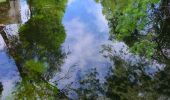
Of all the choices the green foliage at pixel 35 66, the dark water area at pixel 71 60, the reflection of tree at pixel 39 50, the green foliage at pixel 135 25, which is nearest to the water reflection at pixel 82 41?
the dark water area at pixel 71 60

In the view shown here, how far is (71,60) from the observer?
1639 cm

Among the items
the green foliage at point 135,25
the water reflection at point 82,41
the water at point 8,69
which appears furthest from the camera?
the water reflection at point 82,41

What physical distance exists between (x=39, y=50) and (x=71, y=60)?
1.65 m

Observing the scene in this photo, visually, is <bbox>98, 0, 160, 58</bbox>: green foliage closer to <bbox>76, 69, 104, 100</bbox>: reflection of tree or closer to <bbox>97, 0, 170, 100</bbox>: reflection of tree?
<bbox>97, 0, 170, 100</bbox>: reflection of tree

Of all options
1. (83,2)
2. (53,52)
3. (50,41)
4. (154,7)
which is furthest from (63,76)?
(83,2)

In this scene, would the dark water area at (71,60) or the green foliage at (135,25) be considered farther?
the green foliage at (135,25)

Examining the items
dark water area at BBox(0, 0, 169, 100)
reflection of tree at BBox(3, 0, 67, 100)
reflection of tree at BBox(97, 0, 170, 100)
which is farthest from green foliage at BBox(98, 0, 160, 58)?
reflection of tree at BBox(3, 0, 67, 100)

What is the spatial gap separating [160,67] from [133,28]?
82.2 inches

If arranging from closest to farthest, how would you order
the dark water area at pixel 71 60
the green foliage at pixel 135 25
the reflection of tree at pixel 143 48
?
the reflection of tree at pixel 143 48 < the dark water area at pixel 71 60 < the green foliage at pixel 135 25

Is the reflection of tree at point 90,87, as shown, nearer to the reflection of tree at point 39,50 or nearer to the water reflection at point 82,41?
the water reflection at point 82,41

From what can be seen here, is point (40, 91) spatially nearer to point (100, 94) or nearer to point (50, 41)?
point (100, 94)

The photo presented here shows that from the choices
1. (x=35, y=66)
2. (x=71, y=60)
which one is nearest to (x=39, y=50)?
(x=35, y=66)

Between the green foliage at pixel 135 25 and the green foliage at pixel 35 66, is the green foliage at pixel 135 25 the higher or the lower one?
the higher one

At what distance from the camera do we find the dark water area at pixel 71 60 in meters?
13.8
